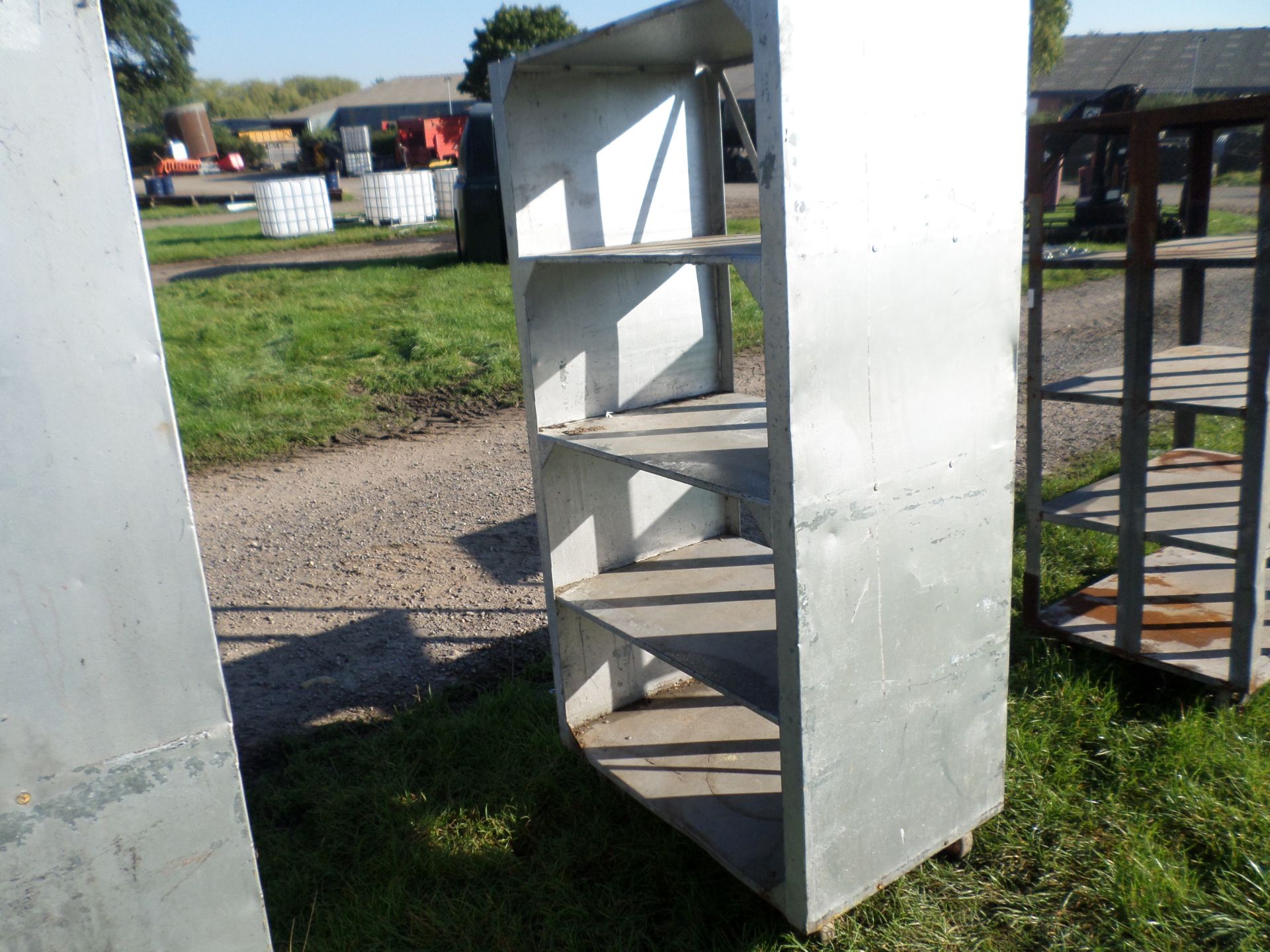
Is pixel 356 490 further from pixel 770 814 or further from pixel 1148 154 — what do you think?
pixel 1148 154

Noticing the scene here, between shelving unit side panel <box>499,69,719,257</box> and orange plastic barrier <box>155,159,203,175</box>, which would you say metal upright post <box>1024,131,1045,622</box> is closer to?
shelving unit side panel <box>499,69,719,257</box>

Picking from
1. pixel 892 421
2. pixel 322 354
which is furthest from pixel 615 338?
pixel 322 354

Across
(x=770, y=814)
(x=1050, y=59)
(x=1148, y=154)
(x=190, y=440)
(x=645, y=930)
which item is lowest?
(x=645, y=930)

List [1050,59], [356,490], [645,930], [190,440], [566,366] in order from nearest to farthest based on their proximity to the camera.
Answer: [645,930]
[566,366]
[356,490]
[190,440]
[1050,59]

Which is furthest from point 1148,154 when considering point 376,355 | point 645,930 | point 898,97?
point 376,355

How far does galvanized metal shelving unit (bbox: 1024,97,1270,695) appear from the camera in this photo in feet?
10.0

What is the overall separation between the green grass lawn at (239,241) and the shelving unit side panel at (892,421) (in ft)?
54.6

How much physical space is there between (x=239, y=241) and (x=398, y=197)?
339 centimetres

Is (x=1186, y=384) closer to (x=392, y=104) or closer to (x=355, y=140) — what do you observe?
(x=355, y=140)

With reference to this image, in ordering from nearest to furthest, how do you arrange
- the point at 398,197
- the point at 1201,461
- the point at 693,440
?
the point at 693,440 < the point at 1201,461 < the point at 398,197

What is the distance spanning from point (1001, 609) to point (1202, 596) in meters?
1.72

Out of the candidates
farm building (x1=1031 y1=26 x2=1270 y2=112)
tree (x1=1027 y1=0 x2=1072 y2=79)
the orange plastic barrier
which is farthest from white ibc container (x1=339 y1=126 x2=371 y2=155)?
farm building (x1=1031 y1=26 x2=1270 y2=112)

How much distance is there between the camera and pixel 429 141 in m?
39.9

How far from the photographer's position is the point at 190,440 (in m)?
6.93
